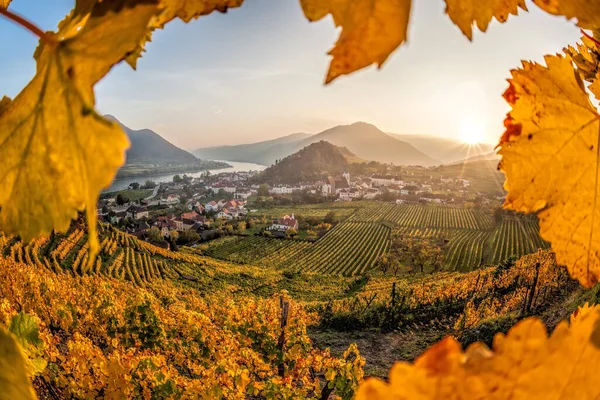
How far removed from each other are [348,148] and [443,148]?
2680 centimetres

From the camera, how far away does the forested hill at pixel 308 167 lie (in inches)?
1961

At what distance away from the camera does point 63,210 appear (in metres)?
0.25

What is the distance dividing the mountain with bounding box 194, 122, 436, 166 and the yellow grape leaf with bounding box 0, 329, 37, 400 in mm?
80221

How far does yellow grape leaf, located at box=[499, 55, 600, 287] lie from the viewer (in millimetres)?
311

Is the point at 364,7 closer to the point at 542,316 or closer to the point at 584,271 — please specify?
the point at 584,271

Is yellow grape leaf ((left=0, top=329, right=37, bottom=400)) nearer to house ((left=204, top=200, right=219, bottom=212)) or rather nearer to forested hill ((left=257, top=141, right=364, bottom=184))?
house ((left=204, top=200, right=219, bottom=212))

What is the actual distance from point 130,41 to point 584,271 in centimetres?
38

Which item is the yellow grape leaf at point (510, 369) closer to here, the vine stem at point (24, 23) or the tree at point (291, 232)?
the vine stem at point (24, 23)

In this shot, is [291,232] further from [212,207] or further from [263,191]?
[263,191]

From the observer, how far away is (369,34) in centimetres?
18

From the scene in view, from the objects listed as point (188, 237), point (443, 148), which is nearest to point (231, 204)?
point (188, 237)

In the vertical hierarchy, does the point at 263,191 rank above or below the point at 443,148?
below

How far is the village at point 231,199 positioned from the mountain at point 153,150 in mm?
23875

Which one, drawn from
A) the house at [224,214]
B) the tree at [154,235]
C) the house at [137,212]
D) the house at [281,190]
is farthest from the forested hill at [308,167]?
the tree at [154,235]
